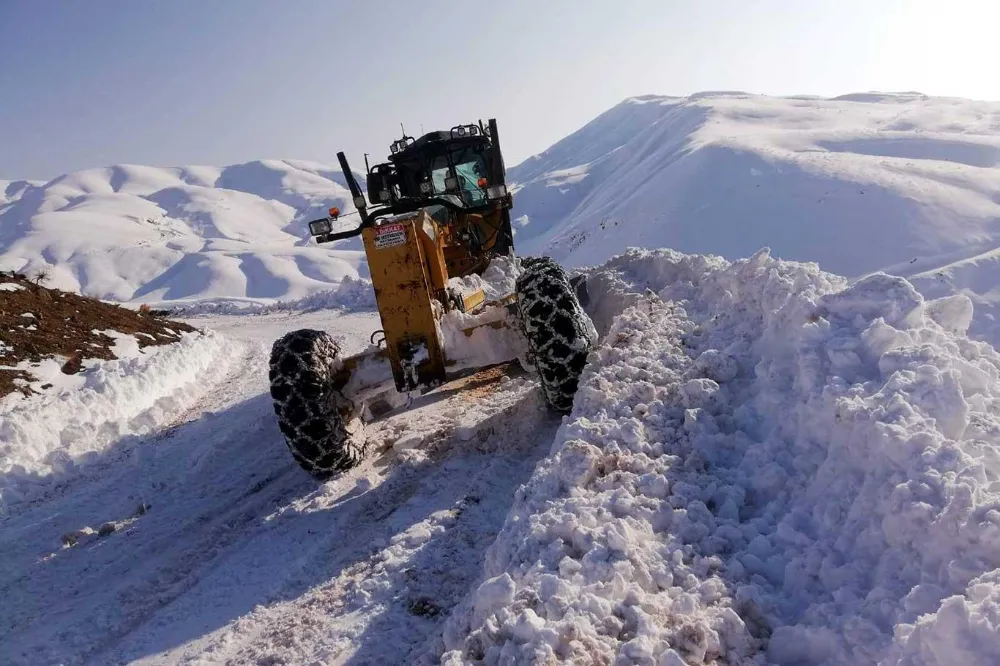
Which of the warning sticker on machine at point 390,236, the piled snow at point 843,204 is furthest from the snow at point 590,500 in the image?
the piled snow at point 843,204

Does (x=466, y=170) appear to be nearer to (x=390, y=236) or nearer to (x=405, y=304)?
(x=390, y=236)

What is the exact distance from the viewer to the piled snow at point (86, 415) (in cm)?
614

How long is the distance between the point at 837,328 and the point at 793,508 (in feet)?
4.30

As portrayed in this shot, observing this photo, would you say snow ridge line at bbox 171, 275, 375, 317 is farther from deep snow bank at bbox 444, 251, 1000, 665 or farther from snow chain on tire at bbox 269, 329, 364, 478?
deep snow bank at bbox 444, 251, 1000, 665

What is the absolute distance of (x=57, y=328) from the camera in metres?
10.1

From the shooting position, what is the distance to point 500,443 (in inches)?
200

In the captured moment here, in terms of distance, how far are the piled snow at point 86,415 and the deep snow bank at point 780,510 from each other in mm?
5237

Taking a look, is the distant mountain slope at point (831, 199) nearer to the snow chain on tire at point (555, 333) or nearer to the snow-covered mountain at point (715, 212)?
the snow-covered mountain at point (715, 212)

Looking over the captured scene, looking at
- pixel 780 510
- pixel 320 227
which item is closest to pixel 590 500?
pixel 780 510

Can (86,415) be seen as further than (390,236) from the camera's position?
Yes

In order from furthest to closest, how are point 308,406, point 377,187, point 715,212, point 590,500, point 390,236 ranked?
1. point 715,212
2. point 377,187
3. point 390,236
4. point 308,406
5. point 590,500

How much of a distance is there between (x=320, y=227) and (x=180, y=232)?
229ft

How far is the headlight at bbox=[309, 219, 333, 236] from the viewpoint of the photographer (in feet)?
18.4

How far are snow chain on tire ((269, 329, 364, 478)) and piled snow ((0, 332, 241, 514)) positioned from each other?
297cm
